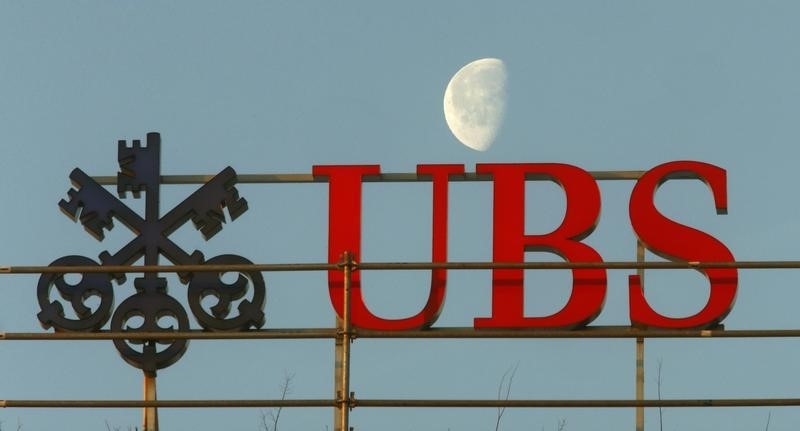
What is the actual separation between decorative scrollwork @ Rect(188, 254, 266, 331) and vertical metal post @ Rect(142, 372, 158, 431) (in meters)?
0.85

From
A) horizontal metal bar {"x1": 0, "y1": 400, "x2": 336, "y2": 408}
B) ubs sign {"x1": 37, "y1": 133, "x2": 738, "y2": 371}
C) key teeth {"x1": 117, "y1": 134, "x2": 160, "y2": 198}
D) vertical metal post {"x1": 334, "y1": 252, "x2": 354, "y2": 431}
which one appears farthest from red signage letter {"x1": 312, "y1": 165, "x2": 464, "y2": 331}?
horizontal metal bar {"x1": 0, "y1": 400, "x2": 336, "y2": 408}

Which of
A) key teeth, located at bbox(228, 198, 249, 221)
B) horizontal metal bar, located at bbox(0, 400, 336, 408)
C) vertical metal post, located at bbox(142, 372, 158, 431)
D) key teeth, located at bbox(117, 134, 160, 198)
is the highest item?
key teeth, located at bbox(117, 134, 160, 198)

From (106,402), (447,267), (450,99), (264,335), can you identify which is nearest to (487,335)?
(447,267)

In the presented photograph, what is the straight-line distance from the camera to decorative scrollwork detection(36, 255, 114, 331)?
2117 cm

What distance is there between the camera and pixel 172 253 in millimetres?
21812

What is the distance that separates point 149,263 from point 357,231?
2.44 metres

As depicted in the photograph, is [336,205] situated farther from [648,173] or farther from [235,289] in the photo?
[648,173]

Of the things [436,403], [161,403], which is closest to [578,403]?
[436,403]

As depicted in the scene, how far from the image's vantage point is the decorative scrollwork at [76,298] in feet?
69.5

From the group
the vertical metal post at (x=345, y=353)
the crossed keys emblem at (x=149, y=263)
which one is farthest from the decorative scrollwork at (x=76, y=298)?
the vertical metal post at (x=345, y=353)

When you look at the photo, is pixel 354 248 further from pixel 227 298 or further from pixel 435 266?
pixel 435 266

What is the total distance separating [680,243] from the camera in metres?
21.4

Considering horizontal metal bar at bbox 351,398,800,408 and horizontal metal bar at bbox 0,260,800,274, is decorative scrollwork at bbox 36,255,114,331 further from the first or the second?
horizontal metal bar at bbox 351,398,800,408

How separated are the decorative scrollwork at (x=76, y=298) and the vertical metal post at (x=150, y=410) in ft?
3.12
